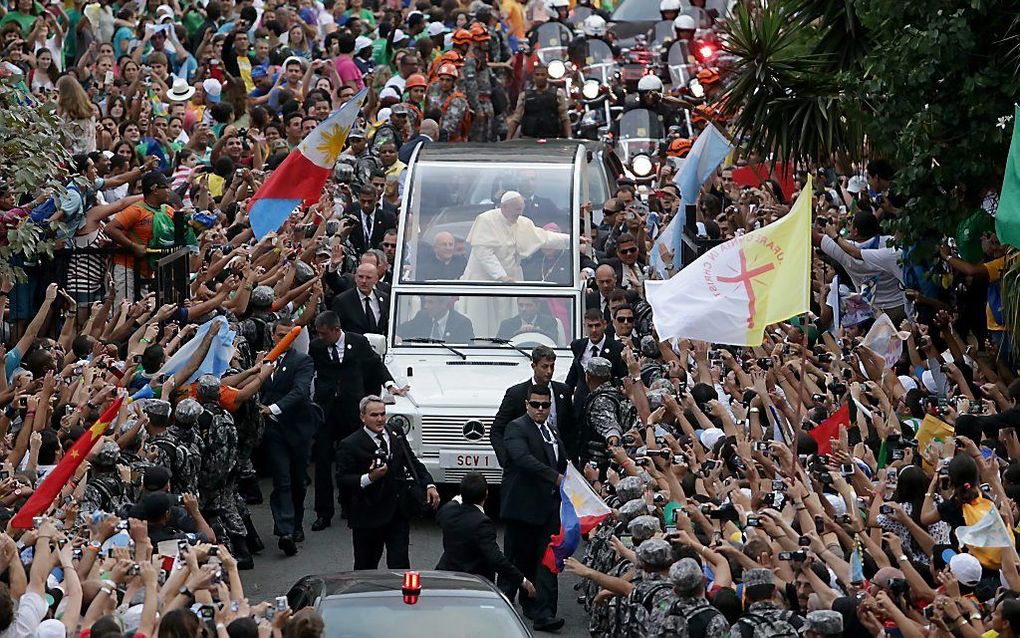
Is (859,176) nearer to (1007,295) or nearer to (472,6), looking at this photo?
(1007,295)

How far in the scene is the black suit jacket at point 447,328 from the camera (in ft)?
58.2

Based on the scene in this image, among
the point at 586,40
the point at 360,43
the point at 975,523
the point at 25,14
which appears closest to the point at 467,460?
the point at 975,523

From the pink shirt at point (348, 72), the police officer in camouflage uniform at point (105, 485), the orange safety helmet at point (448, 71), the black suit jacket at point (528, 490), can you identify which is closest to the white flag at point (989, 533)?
the black suit jacket at point (528, 490)

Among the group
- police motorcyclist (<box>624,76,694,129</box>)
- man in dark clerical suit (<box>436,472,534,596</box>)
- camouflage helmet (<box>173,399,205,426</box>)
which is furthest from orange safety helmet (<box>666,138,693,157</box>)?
man in dark clerical suit (<box>436,472,534,596</box>)

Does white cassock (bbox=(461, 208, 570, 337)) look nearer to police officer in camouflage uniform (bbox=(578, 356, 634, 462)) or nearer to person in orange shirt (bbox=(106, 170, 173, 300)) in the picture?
police officer in camouflage uniform (bbox=(578, 356, 634, 462))

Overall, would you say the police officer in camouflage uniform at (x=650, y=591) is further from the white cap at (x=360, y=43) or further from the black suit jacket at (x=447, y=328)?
the white cap at (x=360, y=43)

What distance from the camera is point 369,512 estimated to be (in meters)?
13.9

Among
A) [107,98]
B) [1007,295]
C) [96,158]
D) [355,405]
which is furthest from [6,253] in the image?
[107,98]

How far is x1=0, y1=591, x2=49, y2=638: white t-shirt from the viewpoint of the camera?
923 cm

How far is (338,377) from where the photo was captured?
55.8ft

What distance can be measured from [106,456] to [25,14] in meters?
13.5

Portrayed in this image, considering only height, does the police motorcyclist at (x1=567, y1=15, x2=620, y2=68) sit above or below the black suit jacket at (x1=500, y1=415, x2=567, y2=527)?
above

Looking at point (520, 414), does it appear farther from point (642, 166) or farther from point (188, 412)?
point (642, 166)

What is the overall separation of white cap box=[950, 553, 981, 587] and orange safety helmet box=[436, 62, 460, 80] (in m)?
15.0
